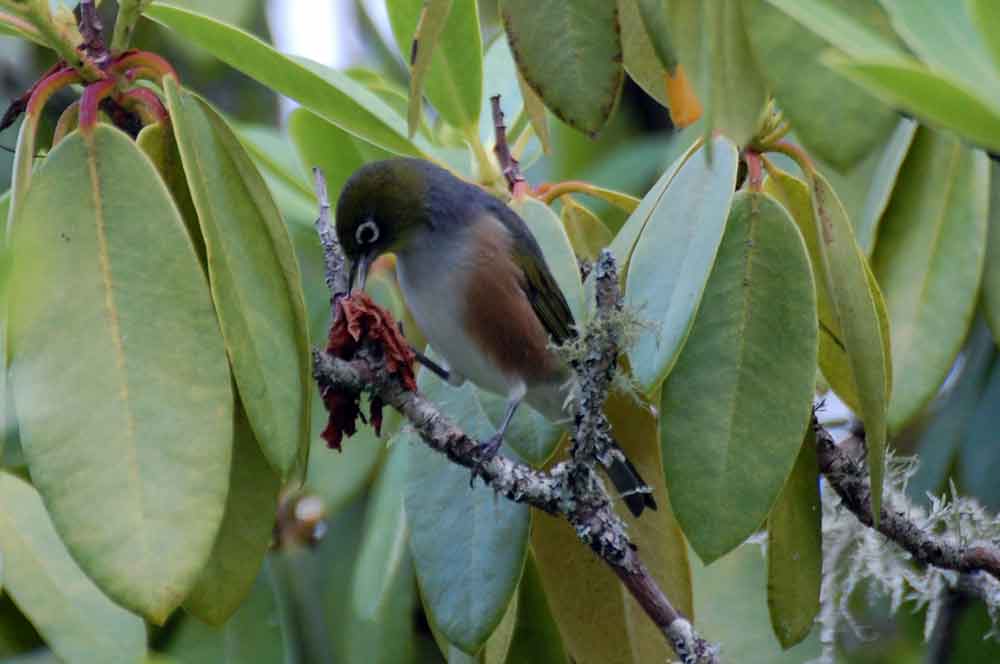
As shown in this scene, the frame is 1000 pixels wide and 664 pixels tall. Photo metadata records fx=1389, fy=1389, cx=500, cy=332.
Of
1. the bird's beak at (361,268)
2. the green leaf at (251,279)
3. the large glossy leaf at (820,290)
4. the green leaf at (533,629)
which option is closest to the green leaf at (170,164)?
the green leaf at (251,279)

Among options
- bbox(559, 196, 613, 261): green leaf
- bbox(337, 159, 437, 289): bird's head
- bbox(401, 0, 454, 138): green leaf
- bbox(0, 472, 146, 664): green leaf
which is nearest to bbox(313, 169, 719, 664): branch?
bbox(401, 0, 454, 138): green leaf

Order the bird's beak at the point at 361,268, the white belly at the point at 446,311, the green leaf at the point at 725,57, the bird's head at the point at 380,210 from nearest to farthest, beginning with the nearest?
1. the green leaf at the point at 725,57
2. the white belly at the point at 446,311
3. the bird's head at the point at 380,210
4. the bird's beak at the point at 361,268

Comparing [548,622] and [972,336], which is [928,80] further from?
[972,336]

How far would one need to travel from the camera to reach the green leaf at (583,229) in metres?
2.77

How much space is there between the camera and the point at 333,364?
2.25 m

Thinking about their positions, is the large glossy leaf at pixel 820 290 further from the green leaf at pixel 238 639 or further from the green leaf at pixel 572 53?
the green leaf at pixel 238 639

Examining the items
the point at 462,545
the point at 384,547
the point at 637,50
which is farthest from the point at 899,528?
the point at 384,547

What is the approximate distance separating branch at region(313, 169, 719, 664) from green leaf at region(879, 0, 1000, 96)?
0.73m

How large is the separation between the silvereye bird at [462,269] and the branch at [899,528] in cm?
77

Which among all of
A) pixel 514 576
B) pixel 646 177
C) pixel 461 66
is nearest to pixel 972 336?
pixel 646 177

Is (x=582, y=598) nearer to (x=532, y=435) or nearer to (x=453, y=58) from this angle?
(x=532, y=435)

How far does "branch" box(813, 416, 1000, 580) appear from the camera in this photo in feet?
7.88

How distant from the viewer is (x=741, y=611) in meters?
2.75

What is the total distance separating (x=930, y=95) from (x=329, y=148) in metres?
2.34
